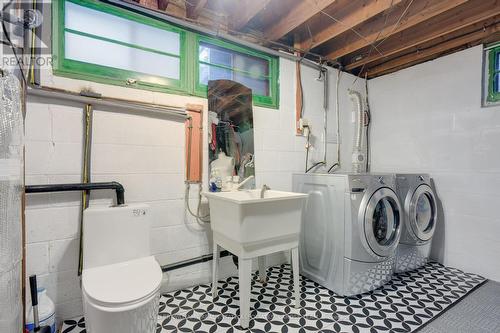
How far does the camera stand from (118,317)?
1.17 meters

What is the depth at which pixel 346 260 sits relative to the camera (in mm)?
2006

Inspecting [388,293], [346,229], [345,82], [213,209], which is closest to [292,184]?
[346,229]

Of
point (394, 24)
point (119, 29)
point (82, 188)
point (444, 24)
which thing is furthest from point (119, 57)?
point (444, 24)

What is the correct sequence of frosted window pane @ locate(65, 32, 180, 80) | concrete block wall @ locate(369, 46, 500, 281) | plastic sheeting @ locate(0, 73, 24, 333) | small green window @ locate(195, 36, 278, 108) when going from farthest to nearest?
concrete block wall @ locate(369, 46, 500, 281) → small green window @ locate(195, 36, 278, 108) → frosted window pane @ locate(65, 32, 180, 80) → plastic sheeting @ locate(0, 73, 24, 333)

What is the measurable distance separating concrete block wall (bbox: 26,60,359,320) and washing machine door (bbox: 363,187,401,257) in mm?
996

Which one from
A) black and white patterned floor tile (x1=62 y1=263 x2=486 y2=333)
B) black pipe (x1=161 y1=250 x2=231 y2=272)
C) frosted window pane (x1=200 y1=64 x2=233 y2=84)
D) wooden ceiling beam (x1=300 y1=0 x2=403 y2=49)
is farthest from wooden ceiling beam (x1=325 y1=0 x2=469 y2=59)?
black pipe (x1=161 y1=250 x2=231 y2=272)

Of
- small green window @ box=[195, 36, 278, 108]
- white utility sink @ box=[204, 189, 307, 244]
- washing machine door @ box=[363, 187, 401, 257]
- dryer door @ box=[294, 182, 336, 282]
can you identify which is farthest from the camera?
small green window @ box=[195, 36, 278, 108]

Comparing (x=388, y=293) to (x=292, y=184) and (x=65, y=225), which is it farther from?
(x=65, y=225)

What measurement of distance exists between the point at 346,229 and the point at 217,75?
1814 mm

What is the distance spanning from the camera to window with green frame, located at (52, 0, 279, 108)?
174cm

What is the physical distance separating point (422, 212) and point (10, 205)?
10.7 feet

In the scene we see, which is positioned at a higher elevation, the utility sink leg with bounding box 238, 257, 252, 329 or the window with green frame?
the window with green frame

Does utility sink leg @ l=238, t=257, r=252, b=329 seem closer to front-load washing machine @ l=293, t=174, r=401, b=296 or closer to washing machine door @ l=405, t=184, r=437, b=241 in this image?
front-load washing machine @ l=293, t=174, r=401, b=296

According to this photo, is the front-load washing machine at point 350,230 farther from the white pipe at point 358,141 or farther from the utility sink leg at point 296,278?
Result: the white pipe at point 358,141
